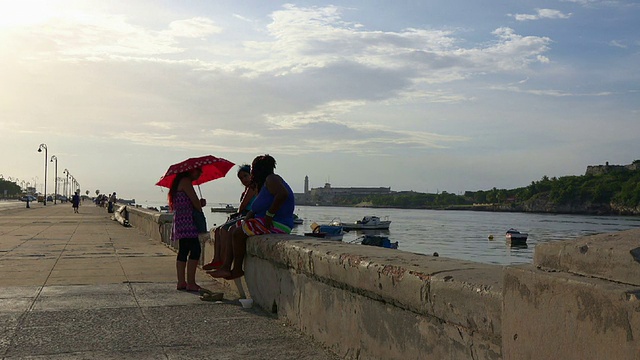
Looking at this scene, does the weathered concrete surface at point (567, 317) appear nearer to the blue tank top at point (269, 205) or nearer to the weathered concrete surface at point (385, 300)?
the weathered concrete surface at point (385, 300)

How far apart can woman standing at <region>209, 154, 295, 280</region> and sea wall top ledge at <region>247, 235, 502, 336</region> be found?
1.22m

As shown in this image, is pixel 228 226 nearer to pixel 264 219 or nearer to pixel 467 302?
pixel 264 219

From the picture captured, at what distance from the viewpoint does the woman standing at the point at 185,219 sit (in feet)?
25.9

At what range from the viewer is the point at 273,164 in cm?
739

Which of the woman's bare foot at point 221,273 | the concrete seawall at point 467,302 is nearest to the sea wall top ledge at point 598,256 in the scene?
the concrete seawall at point 467,302

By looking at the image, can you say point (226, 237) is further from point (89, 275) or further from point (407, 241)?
point (407, 241)

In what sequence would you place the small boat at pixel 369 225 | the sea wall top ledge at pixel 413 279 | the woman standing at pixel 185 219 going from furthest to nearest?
1. the small boat at pixel 369 225
2. the woman standing at pixel 185 219
3. the sea wall top ledge at pixel 413 279

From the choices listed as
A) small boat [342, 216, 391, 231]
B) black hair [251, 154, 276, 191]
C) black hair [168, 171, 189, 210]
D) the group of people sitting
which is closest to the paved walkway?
the group of people sitting

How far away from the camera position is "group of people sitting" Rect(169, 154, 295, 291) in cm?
692

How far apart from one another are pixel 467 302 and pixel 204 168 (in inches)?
262

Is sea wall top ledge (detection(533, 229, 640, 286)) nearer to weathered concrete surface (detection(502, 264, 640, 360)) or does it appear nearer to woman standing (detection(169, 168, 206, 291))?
weathered concrete surface (detection(502, 264, 640, 360))

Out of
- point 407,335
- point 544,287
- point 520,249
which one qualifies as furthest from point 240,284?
point 520,249

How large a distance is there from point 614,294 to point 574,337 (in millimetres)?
242

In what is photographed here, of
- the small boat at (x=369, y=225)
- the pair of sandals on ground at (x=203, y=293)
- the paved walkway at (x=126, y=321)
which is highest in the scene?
the pair of sandals on ground at (x=203, y=293)
